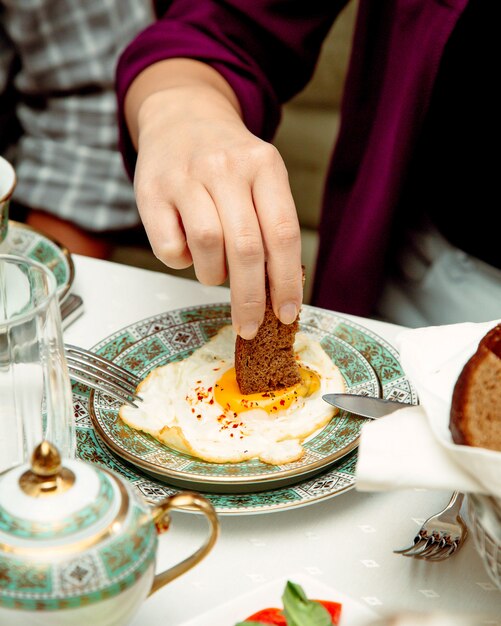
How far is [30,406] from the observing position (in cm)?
54

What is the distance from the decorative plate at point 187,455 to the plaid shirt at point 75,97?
777 mm

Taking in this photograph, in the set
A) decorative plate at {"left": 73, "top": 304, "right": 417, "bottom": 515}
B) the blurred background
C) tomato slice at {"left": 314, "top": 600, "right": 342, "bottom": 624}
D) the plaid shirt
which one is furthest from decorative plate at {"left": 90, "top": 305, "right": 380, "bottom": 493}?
the blurred background

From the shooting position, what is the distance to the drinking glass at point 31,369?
52cm

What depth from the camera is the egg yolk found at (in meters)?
0.71

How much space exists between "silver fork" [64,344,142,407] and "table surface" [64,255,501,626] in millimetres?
134

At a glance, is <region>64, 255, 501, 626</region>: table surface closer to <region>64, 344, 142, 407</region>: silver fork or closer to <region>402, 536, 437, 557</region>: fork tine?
<region>402, 536, 437, 557</region>: fork tine

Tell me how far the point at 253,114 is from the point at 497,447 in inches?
26.7

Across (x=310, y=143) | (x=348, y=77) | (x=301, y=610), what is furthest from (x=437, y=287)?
(x=310, y=143)

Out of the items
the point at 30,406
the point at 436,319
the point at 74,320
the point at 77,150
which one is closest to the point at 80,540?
the point at 30,406

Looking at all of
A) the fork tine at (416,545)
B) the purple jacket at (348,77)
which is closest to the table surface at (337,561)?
the fork tine at (416,545)

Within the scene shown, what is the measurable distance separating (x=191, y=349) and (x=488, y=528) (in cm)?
40

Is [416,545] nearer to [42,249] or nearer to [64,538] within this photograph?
[64,538]

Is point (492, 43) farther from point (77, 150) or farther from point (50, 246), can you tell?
point (77, 150)

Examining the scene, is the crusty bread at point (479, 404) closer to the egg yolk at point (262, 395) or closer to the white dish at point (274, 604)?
the white dish at point (274, 604)
